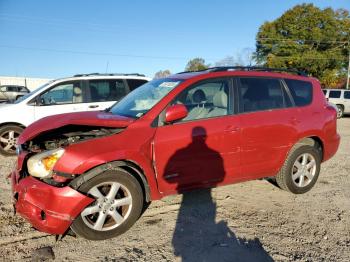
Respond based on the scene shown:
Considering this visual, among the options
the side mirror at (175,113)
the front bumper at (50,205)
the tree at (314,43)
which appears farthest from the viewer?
the tree at (314,43)

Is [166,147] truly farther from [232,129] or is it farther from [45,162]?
[45,162]

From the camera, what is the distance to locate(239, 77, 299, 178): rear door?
4.57 meters

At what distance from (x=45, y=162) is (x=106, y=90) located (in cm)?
541

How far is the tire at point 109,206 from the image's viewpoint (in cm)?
354

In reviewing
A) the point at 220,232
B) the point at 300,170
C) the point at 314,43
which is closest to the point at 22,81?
the point at 314,43

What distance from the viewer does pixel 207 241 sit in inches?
144

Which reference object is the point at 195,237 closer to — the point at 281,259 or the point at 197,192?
the point at 281,259

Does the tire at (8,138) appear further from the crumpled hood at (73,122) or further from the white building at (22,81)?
the white building at (22,81)

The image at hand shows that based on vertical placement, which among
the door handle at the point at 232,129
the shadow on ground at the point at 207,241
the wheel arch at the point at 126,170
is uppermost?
the door handle at the point at 232,129

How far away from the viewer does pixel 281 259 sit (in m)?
3.34

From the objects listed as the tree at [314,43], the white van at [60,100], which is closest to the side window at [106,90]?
the white van at [60,100]

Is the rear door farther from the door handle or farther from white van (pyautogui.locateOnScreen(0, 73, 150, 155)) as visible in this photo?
white van (pyautogui.locateOnScreen(0, 73, 150, 155))

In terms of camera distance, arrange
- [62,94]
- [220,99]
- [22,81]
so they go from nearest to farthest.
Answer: [220,99], [62,94], [22,81]

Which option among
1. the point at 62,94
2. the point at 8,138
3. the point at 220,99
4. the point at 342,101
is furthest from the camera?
the point at 342,101
